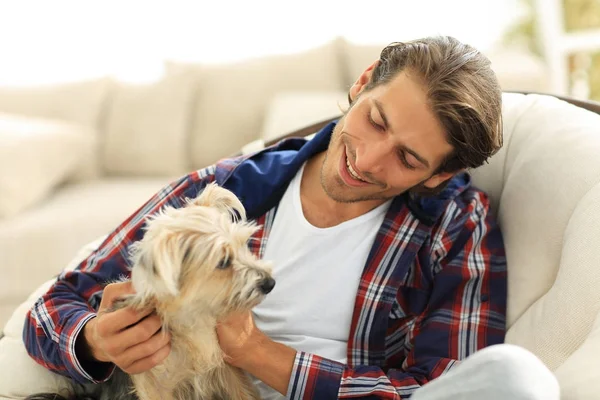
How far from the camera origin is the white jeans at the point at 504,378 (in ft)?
2.76

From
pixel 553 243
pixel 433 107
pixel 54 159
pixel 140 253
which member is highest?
pixel 433 107

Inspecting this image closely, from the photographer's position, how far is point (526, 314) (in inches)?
55.9

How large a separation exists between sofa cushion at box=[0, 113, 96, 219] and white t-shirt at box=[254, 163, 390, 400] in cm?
190

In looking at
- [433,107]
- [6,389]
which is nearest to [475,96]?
[433,107]

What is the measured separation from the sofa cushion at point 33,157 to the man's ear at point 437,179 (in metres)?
2.19

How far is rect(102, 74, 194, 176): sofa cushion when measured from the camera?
11.4 ft

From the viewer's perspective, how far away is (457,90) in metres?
1.35

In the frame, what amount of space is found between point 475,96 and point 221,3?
304cm

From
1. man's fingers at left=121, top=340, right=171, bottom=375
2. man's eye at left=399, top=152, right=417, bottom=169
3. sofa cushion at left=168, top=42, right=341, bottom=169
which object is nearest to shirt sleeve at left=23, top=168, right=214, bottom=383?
man's fingers at left=121, top=340, right=171, bottom=375

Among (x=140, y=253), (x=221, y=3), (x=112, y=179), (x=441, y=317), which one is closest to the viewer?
(x=140, y=253)

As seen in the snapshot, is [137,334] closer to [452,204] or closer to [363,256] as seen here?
[363,256]

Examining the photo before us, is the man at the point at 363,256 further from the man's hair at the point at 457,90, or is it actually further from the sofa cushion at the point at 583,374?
the sofa cushion at the point at 583,374

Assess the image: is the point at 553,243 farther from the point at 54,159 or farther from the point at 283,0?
the point at 283,0

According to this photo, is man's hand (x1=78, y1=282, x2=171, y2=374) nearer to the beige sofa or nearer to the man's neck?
the man's neck
